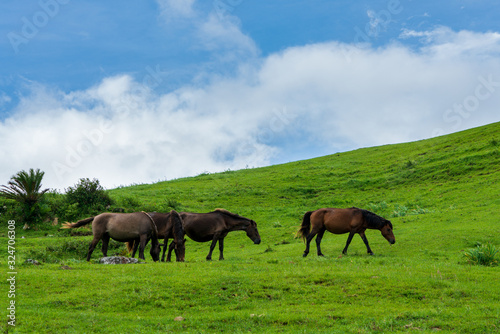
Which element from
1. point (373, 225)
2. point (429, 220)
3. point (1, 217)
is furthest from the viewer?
point (1, 217)

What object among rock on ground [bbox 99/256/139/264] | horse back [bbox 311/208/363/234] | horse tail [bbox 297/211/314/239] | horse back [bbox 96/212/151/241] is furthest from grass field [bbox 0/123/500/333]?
horse back [bbox 96/212/151/241]

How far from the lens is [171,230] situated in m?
19.0

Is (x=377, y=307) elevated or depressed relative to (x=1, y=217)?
depressed

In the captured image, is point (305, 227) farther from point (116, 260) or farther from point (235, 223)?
point (116, 260)

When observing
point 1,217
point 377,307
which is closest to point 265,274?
point 377,307

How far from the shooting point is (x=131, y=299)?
11602 mm

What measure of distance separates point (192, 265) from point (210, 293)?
12.9 ft

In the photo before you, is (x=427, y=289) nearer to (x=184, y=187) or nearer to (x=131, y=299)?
(x=131, y=299)

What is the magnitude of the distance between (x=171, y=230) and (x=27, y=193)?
51.0 ft

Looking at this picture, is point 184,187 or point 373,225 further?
point 184,187

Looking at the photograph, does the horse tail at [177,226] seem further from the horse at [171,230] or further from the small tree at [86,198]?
the small tree at [86,198]

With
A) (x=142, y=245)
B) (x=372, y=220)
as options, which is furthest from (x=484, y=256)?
(x=142, y=245)

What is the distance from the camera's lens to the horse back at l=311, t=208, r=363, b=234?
19797 millimetres

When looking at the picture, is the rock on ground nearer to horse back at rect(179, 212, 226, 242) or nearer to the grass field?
the grass field
